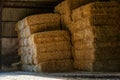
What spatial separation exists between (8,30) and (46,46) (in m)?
2.62

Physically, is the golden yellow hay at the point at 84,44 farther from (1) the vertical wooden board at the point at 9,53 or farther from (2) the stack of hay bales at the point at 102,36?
(1) the vertical wooden board at the point at 9,53

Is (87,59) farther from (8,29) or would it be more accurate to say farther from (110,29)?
(8,29)

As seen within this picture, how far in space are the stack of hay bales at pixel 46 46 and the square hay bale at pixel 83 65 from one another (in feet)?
0.63

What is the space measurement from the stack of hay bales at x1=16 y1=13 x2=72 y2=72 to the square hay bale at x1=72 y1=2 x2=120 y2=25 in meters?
1.40

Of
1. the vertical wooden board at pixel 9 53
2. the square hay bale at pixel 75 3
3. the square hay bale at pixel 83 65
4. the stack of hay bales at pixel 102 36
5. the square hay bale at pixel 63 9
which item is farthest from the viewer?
the vertical wooden board at pixel 9 53

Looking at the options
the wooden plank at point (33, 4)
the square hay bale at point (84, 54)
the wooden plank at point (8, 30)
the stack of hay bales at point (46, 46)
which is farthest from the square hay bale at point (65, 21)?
the wooden plank at point (8, 30)

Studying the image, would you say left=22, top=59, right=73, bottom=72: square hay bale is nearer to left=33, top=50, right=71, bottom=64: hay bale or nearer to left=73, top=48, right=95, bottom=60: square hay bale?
left=33, top=50, right=71, bottom=64: hay bale

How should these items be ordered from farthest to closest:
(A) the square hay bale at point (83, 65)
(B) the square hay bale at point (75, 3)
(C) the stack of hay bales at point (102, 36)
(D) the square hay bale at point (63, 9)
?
1. (D) the square hay bale at point (63, 9)
2. (B) the square hay bale at point (75, 3)
3. (A) the square hay bale at point (83, 65)
4. (C) the stack of hay bales at point (102, 36)

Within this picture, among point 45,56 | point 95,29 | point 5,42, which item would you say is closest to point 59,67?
point 45,56

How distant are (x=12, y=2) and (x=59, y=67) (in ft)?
11.5

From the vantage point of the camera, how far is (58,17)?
10.2 meters

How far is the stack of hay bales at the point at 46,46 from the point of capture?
9.06 m

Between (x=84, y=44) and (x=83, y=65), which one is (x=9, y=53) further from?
(x=84, y=44)

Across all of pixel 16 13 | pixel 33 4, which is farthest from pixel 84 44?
pixel 16 13
